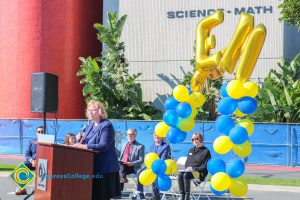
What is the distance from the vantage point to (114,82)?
25.2 meters

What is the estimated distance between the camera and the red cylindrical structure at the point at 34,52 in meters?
28.5

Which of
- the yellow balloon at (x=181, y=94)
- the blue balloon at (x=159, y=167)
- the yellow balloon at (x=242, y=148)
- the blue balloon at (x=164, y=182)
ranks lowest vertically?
the blue balloon at (x=164, y=182)

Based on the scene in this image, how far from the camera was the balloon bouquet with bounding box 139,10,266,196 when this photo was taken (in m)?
7.96

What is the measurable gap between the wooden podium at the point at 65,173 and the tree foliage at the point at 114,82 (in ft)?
58.7

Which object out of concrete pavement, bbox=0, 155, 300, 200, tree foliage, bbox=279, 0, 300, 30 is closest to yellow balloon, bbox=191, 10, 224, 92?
concrete pavement, bbox=0, 155, 300, 200

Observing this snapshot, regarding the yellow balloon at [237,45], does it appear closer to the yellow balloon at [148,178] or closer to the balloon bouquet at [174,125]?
the balloon bouquet at [174,125]

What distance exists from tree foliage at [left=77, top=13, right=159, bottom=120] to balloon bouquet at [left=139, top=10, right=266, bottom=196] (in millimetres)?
15511

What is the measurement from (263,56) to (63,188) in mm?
19749

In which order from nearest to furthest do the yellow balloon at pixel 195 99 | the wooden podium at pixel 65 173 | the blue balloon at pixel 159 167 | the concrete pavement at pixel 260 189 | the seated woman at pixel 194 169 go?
the wooden podium at pixel 65 173 < the yellow balloon at pixel 195 99 < the blue balloon at pixel 159 167 < the seated woman at pixel 194 169 < the concrete pavement at pixel 260 189

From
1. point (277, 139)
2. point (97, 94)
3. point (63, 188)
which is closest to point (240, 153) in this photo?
point (63, 188)

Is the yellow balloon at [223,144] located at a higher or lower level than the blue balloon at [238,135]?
lower

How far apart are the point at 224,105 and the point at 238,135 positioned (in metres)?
0.51

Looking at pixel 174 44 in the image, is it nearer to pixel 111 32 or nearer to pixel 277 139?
pixel 111 32

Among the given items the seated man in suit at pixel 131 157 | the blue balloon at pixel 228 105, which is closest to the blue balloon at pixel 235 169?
the blue balloon at pixel 228 105
